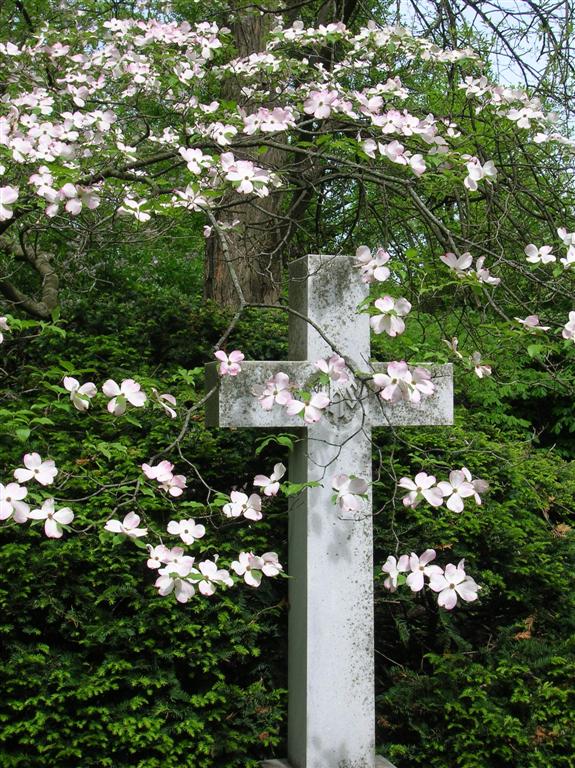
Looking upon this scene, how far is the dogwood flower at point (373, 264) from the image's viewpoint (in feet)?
7.00

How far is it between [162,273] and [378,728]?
19.0ft

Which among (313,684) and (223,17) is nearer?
(313,684)

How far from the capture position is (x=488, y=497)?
310 cm

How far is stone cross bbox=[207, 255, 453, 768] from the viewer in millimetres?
2426

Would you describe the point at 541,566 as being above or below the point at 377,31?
below

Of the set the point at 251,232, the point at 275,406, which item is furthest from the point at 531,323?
the point at 251,232

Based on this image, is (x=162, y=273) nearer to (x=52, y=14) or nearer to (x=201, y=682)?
(x=52, y=14)

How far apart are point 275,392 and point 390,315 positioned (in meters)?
0.34

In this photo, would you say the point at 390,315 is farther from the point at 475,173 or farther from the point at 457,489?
the point at 475,173

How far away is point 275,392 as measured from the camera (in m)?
2.04

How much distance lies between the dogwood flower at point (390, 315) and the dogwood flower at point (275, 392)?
265mm

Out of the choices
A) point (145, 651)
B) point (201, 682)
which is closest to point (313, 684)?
point (201, 682)

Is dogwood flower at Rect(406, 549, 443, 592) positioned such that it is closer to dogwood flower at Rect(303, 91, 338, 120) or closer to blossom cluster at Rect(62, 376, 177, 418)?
blossom cluster at Rect(62, 376, 177, 418)

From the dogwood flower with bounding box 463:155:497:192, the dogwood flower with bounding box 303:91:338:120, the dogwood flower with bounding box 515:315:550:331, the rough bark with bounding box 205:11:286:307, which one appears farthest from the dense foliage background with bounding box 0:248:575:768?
the rough bark with bounding box 205:11:286:307
